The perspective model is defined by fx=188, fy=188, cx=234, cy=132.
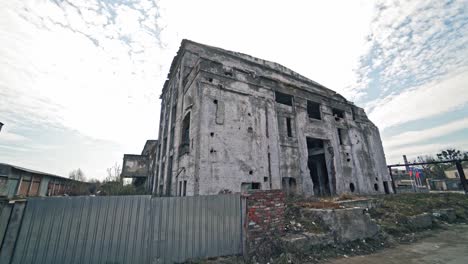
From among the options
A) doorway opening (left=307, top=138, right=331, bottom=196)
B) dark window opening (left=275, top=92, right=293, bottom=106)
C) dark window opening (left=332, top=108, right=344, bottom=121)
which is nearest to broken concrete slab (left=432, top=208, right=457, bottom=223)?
doorway opening (left=307, top=138, right=331, bottom=196)

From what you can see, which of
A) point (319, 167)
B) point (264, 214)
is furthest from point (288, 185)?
point (264, 214)

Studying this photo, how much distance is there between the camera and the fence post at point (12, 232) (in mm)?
3508

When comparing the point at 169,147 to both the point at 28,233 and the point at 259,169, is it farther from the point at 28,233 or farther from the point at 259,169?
the point at 28,233

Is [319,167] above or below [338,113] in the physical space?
below

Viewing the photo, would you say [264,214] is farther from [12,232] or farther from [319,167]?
[319,167]

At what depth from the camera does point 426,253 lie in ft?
19.0

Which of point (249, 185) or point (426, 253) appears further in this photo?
point (249, 185)

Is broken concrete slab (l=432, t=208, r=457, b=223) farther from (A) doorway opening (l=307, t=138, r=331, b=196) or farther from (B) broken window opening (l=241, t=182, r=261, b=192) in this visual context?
(B) broken window opening (l=241, t=182, r=261, b=192)

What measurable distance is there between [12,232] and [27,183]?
960 inches

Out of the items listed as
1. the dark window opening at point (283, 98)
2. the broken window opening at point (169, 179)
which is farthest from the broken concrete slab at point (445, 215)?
the broken window opening at point (169, 179)

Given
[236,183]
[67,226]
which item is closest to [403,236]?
[236,183]

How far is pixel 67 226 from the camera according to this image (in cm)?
392

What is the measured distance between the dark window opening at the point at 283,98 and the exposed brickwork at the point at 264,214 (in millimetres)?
12019

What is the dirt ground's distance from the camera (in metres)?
5.27
